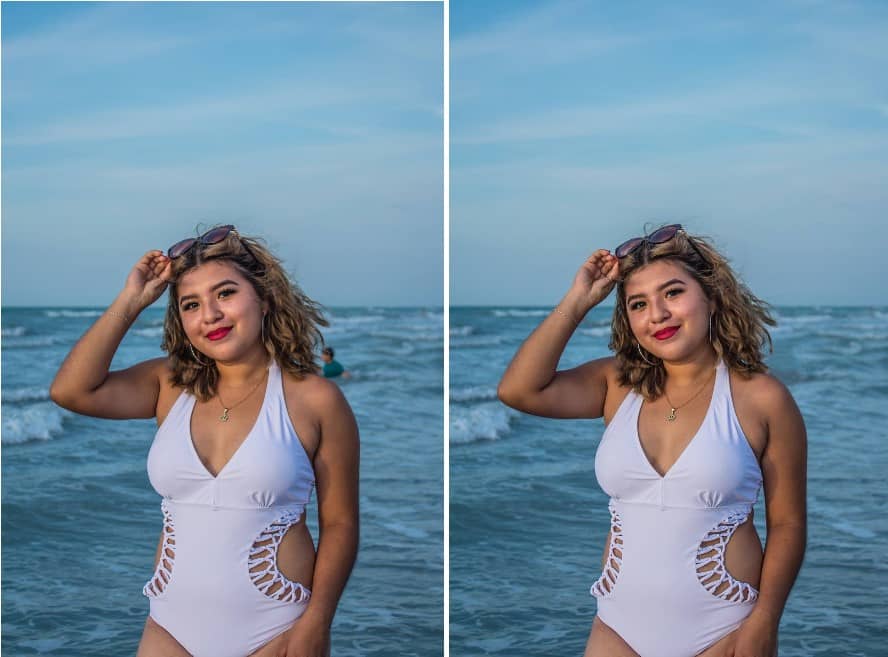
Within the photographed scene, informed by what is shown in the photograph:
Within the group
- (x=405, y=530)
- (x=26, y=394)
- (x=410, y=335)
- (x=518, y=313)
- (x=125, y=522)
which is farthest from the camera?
(x=518, y=313)

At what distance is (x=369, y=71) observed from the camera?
16250 millimetres

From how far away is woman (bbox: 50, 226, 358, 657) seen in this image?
7.70 feet

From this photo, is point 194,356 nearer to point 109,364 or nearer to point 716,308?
point 109,364

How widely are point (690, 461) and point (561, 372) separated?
1.19 feet

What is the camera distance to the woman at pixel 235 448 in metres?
2.35

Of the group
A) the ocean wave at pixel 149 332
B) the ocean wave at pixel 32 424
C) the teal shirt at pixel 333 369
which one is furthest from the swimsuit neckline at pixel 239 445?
the ocean wave at pixel 149 332

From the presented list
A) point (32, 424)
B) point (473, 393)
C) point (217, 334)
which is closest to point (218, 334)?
point (217, 334)

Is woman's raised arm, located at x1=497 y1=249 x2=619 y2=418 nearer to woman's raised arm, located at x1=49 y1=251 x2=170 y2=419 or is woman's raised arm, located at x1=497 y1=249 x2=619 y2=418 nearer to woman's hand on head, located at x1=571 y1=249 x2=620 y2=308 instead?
woman's hand on head, located at x1=571 y1=249 x2=620 y2=308

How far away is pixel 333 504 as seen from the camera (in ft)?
7.89

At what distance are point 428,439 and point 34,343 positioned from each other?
23.9 feet

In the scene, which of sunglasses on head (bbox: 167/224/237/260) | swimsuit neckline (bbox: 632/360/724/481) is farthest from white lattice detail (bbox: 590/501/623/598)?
sunglasses on head (bbox: 167/224/237/260)

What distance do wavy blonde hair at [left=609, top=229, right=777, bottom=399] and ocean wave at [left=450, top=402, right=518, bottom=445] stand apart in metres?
7.17

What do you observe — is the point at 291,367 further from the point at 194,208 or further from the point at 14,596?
the point at 194,208

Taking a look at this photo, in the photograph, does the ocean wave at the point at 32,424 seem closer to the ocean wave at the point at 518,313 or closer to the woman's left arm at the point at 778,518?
the ocean wave at the point at 518,313
